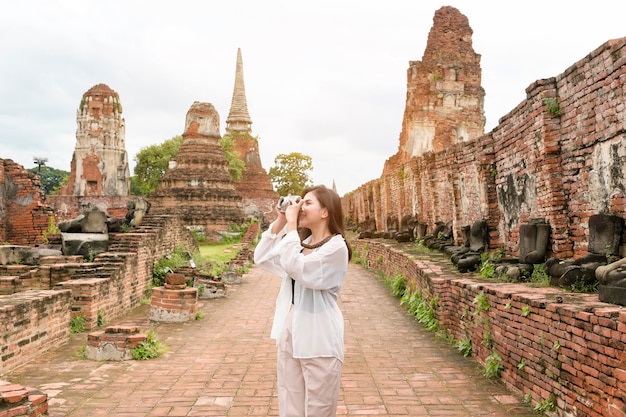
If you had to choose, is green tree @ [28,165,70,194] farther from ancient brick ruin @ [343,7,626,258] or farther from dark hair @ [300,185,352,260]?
dark hair @ [300,185,352,260]

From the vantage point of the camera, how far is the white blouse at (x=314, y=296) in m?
3.06

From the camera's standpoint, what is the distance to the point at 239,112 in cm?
5197

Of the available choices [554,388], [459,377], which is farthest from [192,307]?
[554,388]

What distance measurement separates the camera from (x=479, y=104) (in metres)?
27.2

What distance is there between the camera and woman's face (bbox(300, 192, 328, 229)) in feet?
11.0

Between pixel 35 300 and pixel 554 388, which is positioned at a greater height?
pixel 35 300

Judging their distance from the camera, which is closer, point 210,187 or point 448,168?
point 448,168

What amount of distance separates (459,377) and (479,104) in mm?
23402

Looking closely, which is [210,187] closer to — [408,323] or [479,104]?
[479,104]

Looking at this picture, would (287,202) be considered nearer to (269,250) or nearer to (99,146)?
(269,250)

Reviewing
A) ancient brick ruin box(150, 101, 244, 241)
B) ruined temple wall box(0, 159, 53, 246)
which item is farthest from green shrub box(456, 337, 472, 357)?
ancient brick ruin box(150, 101, 244, 241)

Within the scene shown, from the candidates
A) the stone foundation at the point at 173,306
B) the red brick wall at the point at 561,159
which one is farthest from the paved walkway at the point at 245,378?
the red brick wall at the point at 561,159

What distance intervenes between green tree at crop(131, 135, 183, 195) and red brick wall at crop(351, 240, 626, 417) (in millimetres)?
39106

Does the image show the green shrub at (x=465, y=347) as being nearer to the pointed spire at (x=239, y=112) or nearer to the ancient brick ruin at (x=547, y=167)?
the ancient brick ruin at (x=547, y=167)
